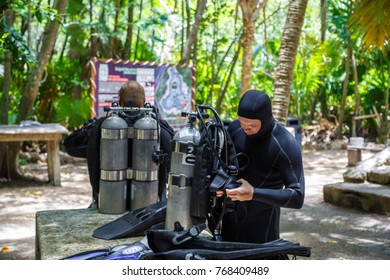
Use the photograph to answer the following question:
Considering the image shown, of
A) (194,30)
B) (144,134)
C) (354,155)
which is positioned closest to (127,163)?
(144,134)

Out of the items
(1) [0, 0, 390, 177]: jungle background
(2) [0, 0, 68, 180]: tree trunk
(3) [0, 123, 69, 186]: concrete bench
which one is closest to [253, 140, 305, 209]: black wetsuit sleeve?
(1) [0, 0, 390, 177]: jungle background

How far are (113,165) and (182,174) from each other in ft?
2.93

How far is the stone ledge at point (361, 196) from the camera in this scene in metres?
6.56

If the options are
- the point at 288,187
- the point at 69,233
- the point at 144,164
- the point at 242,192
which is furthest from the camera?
the point at 144,164

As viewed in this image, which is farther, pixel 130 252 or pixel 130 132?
pixel 130 132

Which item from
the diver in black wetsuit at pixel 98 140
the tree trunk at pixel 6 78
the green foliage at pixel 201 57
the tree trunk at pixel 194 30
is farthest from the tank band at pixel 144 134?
the tree trunk at pixel 194 30

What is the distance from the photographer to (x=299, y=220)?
21.1 feet

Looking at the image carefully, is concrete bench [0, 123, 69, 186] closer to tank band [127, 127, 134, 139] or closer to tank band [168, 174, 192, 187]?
tank band [127, 127, 134, 139]

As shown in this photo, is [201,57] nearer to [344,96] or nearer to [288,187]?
[344,96]

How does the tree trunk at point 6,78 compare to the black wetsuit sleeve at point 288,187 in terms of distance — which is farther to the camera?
the tree trunk at point 6,78

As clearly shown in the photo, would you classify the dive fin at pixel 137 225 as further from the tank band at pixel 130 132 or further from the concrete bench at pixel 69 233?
the tank band at pixel 130 132

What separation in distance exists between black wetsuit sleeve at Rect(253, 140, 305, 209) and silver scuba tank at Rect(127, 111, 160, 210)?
38.4 inches

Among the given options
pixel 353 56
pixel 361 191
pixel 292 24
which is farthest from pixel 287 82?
pixel 353 56

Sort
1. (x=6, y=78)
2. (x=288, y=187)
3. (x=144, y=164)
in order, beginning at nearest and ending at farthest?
1. (x=288, y=187)
2. (x=144, y=164)
3. (x=6, y=78)
